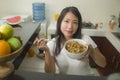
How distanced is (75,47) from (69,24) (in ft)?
1.05

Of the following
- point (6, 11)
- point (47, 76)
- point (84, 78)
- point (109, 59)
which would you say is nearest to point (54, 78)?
point (47, 76)

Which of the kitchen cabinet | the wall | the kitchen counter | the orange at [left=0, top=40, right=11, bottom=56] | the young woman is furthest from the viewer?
the wall

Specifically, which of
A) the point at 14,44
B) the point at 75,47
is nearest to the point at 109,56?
the point at 75,47

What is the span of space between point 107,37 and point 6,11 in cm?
183

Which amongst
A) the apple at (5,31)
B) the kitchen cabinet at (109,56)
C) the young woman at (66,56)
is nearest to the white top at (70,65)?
the young woman at (66,56)

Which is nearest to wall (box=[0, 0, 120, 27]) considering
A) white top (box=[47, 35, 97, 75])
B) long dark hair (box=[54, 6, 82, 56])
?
long dark hair (box=[54, 6, 82, 56])

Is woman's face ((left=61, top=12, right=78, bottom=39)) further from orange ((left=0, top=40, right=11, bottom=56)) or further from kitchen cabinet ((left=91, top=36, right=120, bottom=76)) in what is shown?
kitchen cabinet ((left=91, top=36, right=120, bottom=76))

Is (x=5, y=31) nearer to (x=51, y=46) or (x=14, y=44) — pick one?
(x=14, y=44)

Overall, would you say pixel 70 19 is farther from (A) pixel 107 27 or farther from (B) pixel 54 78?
(A) pixel 107 27

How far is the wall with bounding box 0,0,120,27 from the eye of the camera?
296 cm

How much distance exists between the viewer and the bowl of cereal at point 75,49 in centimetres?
100

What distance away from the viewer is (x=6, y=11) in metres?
3.04

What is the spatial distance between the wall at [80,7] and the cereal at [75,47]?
1965mm

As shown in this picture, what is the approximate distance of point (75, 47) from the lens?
108 cm
